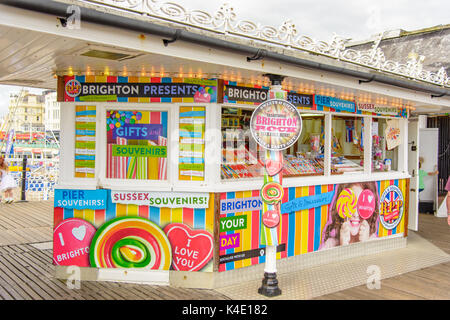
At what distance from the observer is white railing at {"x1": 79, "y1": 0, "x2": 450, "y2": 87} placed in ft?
13.4

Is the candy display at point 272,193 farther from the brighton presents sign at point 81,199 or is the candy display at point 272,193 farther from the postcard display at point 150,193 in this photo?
the brighton presents sign at point 81,199

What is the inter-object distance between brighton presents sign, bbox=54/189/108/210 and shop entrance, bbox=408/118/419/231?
20.7 ft

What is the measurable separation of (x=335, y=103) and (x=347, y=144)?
3.37ft

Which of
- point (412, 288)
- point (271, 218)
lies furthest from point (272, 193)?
point (412, 288)

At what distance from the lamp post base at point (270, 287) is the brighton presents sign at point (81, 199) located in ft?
7.13

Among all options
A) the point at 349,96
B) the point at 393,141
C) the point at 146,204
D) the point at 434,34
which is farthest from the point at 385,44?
the point at 146,204

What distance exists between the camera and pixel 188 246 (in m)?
5.43

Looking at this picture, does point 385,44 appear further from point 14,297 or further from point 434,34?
point 14,297

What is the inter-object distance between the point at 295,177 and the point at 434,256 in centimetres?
290

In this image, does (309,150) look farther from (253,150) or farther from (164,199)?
(164,199)

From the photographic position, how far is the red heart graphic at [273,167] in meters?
5.04

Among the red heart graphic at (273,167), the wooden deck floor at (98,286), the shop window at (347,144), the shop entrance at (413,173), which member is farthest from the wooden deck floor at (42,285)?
the shop entrance at (413,173)

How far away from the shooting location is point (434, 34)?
1301 cm

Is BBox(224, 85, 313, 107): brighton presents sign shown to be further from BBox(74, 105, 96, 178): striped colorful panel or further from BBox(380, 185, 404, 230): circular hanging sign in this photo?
BBox(380, 185, 404, 230): circular hanging sign
